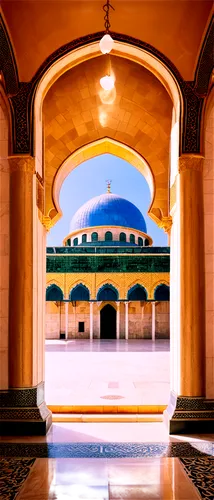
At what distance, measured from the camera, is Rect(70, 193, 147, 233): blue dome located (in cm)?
2547

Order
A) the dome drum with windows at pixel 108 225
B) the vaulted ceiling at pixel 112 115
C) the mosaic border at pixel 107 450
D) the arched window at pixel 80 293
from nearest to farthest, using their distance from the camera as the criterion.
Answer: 1. the mosaic border at pixel 107 450
2. the vaulted ceiling at pixel 112 115
3. the arched window at pixel 80 293
4. the dome drum with windows at pixel 108 225

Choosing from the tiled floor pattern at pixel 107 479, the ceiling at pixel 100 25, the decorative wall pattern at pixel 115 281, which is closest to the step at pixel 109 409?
the tiled floor pattern at pixel 107 479

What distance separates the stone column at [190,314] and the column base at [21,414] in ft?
4.09

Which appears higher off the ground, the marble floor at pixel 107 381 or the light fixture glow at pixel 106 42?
the light fixture glow at pixel 106 42

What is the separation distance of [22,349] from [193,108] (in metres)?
2.88

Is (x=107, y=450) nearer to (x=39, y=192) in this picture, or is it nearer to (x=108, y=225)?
(x=39, y=192)

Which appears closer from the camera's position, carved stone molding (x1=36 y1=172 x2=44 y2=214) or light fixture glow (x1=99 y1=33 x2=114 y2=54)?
light fixture glow (x1=99 y1=33 x2=114 y2=54)

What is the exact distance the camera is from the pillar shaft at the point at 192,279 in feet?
13.3

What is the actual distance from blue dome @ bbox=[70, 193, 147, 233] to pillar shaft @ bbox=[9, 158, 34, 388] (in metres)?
21.0

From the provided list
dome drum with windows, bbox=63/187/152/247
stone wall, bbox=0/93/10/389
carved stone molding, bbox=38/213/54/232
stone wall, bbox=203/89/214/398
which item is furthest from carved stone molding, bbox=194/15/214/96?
dome drum with windows, bbox=63/187/152/247

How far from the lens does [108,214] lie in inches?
1007

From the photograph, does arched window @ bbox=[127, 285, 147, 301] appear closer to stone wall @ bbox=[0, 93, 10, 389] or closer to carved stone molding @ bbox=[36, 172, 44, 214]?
carved stone molding @ bbox=[36, 172, 44, 214]

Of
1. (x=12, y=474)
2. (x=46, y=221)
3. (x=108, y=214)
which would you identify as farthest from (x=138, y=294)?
(x=12, y=474)

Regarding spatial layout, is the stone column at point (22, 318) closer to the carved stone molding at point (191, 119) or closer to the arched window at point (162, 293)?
the carved stone molding at point (191, 119)
